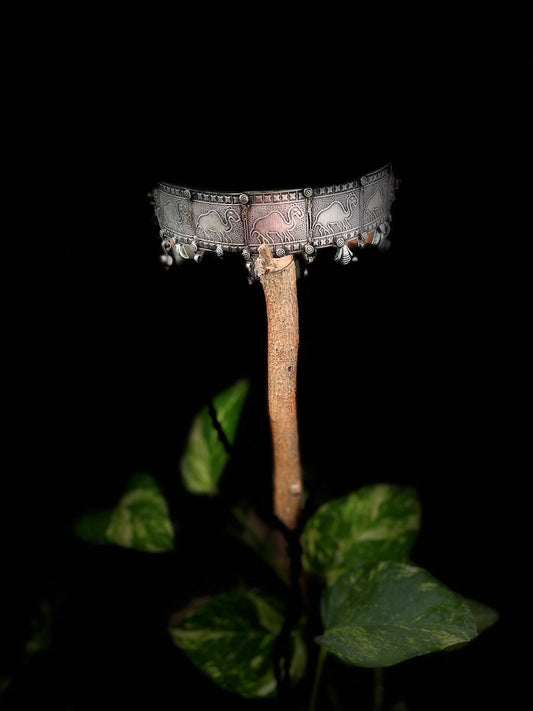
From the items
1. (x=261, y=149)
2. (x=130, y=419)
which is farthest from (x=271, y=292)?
(x=130, y=419)

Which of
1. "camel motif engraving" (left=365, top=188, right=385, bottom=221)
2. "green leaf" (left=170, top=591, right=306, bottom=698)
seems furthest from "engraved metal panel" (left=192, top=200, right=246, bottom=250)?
"green leaf" (left=170, top=591, right=306, bottom=698)

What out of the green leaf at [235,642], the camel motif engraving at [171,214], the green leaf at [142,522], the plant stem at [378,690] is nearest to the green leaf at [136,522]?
the green leaf at [142,522]

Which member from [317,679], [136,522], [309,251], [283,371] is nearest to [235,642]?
[317,679]

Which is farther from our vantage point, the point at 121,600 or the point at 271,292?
the point at 121,600

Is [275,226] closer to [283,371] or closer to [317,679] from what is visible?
[283,371]

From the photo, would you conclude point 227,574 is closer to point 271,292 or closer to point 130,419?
point 130,419

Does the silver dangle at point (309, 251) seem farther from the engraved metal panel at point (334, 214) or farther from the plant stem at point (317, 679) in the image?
the plant stem at point (317, 679)
